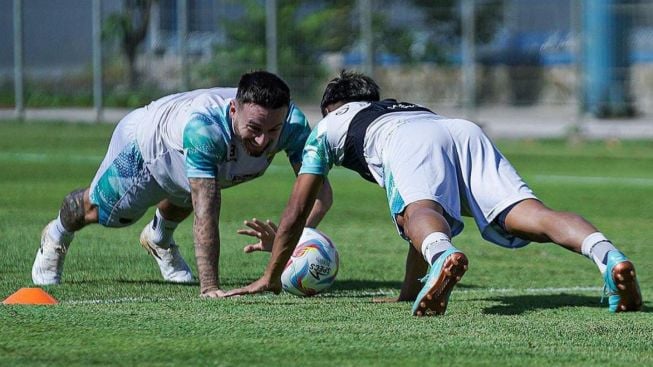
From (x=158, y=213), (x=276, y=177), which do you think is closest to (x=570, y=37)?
(x=276, y=177)

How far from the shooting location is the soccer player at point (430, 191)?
22.3 feet

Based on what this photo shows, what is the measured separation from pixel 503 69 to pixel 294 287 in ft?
67.8

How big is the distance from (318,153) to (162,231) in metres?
1.90

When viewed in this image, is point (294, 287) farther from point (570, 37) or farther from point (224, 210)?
point (570, 37)

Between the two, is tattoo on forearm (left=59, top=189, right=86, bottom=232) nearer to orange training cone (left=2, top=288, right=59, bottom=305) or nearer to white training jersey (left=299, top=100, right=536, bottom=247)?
orange training cone (left=2, top=288, right=59, bottom=305)

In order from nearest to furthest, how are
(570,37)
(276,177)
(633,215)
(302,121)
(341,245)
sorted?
(302,121)
(341,245)
(633,215)
(276,177)
(570,37)

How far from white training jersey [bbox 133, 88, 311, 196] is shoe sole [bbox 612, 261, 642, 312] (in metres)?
2.15

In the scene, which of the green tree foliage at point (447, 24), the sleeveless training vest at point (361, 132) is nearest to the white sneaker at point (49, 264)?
the sleeveless training vest at point (361, 132)

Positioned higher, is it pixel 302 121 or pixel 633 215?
pixel 302 121

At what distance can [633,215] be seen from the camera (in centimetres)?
1378

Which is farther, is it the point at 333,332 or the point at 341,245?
the point at 341,245

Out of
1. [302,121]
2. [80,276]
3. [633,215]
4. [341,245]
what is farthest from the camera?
[633,215]

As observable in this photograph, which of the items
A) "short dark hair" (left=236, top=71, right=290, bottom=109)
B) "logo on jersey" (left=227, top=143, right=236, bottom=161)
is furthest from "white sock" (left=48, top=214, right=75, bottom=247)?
"short dark hair" (left=236, top=71, right=290, bottom=109)

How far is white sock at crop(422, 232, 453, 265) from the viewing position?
21.9 ft
